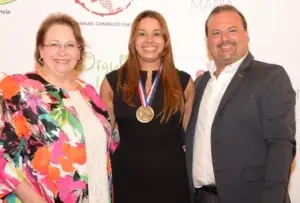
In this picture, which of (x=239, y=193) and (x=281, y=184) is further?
(x=239, y=193)

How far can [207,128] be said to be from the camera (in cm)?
278

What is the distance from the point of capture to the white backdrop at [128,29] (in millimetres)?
3748

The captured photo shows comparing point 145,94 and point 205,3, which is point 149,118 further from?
point 205,3

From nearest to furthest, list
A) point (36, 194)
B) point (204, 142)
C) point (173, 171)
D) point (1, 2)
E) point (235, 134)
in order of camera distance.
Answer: point (36, 194)
point (235, 134)
point (204, 142)
point (173, 171)
point (1, 2)

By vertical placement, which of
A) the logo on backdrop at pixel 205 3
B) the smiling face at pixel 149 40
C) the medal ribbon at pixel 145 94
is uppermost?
the logo on backdrop at pixel 205 3

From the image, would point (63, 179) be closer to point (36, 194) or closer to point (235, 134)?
point (36, 194)

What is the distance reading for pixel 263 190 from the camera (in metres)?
2.48

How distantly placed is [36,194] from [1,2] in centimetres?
223

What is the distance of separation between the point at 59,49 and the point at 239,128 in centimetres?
129

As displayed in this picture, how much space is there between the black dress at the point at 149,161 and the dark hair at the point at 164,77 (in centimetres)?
5

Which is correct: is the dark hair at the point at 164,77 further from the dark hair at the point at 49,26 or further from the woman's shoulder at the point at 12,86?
the woman's shoulder at the point at 12,86

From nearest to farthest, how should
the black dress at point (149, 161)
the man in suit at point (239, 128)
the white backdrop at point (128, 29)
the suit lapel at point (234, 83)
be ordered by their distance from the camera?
the man in suit at point (239, 128)
the suit lapel at point (234, 83)
the black dress at point (149, 161)
the white backdrop at point (128, 29)

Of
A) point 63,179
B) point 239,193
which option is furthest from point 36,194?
point 239,193

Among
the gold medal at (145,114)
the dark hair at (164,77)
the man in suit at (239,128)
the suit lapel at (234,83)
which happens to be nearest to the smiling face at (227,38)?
the man in suit at (239,128)
